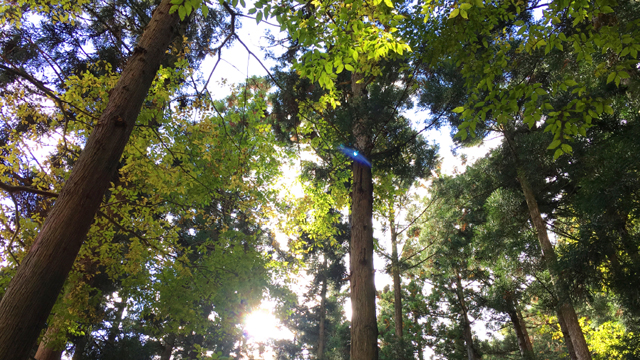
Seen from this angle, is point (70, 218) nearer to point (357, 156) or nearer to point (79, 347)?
point (357, 156)

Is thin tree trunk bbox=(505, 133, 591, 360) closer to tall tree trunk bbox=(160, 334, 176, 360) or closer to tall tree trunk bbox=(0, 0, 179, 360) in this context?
tall tree trunk bbox=(0, 0, 179, 360)

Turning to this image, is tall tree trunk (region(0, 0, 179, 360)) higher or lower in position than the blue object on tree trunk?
lower

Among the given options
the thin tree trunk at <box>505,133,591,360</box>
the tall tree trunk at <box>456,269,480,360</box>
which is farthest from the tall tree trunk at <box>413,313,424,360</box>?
the thin tree trunk at <box>505,133,591,360</box>

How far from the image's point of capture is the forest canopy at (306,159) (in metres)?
2.29

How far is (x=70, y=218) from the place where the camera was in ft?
6.61

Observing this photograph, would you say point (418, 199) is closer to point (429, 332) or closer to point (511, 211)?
point (511, 211)

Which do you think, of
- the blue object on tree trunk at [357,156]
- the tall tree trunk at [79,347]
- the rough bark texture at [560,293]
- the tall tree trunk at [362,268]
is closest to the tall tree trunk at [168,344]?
the tall tree trunk at [79,347]

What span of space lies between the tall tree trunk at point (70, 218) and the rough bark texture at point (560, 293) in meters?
8.44

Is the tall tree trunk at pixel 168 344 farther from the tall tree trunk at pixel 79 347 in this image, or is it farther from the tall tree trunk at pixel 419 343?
the tall tree trunk at pixel 419 343

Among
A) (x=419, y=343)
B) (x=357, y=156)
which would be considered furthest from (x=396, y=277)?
(x=357, y=156)

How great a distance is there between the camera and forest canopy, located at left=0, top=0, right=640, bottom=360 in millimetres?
2289

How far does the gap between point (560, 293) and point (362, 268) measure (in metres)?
5.05

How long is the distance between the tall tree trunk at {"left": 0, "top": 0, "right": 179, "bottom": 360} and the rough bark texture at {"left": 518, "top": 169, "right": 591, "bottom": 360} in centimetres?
844

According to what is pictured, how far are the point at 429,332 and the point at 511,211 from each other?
9.68 metres
